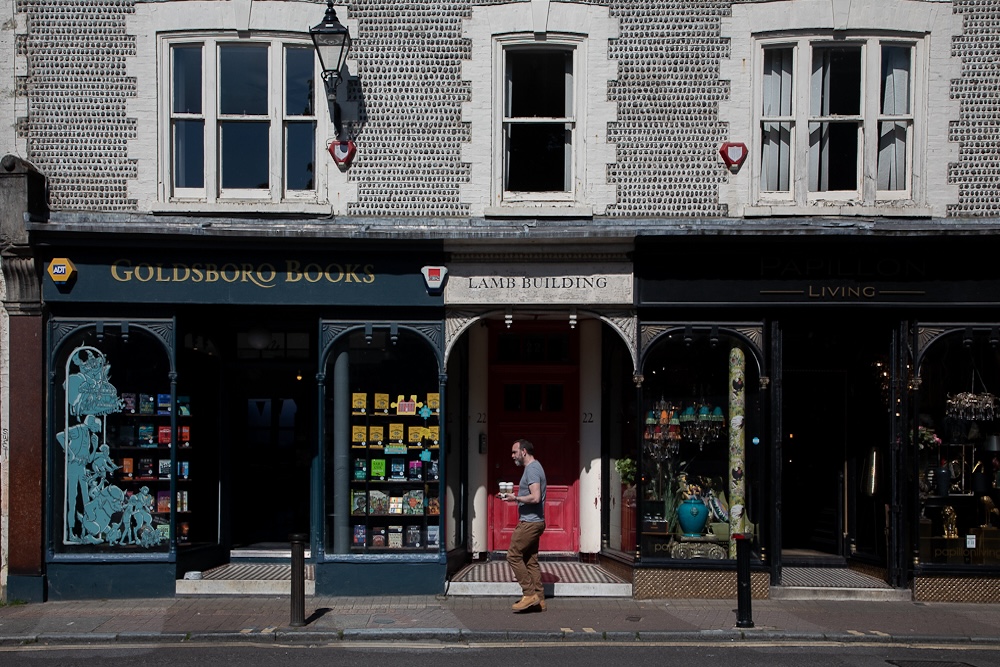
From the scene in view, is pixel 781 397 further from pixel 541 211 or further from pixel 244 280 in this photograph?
pixel 244 280

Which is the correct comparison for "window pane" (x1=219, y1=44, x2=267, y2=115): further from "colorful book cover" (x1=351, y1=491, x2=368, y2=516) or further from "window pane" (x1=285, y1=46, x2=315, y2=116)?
"colorful book cover" (x1=351, y1=491, x2=368, y2=516)

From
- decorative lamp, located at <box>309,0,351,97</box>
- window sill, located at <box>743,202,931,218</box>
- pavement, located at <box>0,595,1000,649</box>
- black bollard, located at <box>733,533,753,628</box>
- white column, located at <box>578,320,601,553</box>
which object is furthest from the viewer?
white column, located at <box>578,320,601,553</box>

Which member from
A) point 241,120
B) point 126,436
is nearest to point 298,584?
point 126,436

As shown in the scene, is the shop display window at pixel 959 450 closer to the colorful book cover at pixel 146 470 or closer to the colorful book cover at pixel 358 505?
the colorful book cover at pixel 358 505

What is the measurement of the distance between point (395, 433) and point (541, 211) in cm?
316

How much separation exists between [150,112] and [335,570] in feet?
18.8

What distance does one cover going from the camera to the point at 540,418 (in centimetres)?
1265

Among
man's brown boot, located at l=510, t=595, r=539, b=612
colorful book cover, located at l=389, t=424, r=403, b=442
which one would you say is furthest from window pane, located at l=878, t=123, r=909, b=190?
colorful book cover, located at l=389, t=424, r=403, b=442

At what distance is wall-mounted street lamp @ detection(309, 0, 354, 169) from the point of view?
34.7 ft

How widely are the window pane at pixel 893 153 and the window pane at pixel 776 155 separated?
107 cm

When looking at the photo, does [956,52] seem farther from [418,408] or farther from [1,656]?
[1,656]

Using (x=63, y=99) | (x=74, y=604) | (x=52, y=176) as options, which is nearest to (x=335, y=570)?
(x=74, y=604)

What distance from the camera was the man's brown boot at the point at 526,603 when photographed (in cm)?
1003

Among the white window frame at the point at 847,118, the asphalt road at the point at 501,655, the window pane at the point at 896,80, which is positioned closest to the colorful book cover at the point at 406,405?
the asphalt road at the point at 501,655
